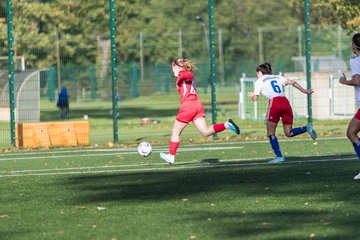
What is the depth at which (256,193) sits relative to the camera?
1376 cm

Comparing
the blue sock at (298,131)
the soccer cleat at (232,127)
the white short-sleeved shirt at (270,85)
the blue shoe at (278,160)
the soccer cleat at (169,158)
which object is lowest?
the blue shoe at (278,160)

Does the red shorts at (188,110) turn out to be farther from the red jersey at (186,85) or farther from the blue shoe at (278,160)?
the blue shoe at (278,160)

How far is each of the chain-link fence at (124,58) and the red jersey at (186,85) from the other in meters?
4.16

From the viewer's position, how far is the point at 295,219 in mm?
11266

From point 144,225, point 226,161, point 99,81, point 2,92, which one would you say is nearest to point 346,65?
point 99,81

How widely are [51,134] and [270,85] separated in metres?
8.33

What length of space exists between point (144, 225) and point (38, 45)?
96.8 feet

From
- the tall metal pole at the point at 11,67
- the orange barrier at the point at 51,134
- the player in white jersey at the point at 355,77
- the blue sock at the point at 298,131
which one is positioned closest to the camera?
the player in white jersey at the point at 355,77

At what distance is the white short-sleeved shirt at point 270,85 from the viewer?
62.5ft

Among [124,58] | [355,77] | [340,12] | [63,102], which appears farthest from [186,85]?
[124,58]

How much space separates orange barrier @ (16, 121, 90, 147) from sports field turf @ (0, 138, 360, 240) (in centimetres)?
419

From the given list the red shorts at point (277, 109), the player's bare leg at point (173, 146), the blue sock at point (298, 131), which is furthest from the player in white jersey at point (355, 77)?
the blue sock at point (298, 131)

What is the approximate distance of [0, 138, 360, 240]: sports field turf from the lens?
1080cm

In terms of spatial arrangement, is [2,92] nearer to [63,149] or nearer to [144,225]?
[63,149]
